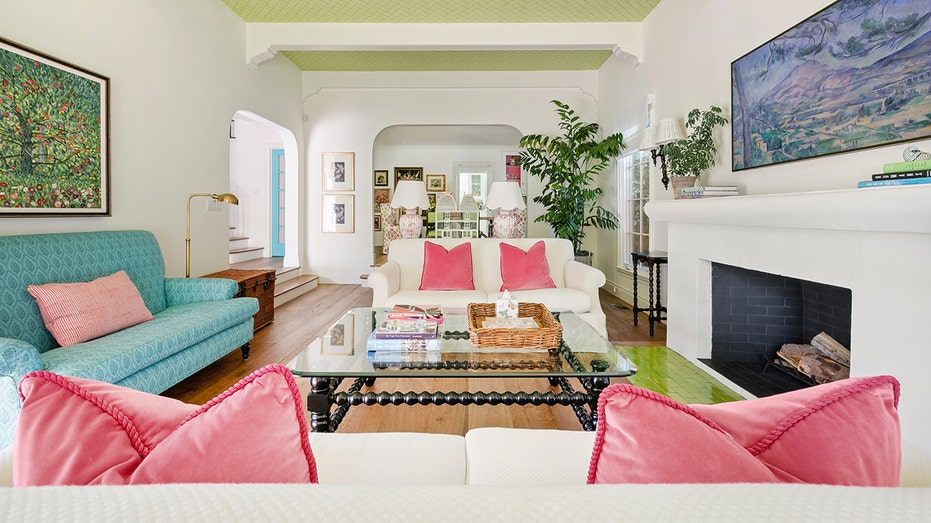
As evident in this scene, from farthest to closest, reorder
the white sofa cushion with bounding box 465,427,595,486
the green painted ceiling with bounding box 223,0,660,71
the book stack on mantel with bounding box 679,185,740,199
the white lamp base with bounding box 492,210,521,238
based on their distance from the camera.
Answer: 1. the white lamp base with bounding box 492,210,521,238
2. the green painted ceiling with bounding box 223,0,660,71
3. the book stack on mantel with bounding box 679,185,740,199
4. the white sofa cushion with bounding box 465,427,595,486

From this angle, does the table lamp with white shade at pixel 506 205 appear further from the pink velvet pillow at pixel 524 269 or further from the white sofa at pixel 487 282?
the pink velvet pillow at pixel 524 269

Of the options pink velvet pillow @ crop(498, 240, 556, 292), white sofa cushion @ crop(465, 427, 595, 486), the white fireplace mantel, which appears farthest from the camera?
pink velvet pillow @ crop(498, 240, 556, 292)

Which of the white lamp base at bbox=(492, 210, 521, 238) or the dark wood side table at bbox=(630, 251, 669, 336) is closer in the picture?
the dark wood side table at bbox=(630, 251, 669, 336)

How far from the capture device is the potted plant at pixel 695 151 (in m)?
3.53

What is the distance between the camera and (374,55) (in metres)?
6.44

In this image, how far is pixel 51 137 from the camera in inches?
111

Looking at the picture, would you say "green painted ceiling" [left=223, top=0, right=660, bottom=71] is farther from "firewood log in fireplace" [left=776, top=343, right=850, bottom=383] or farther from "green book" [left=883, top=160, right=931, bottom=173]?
"green book" [left=883, top=160, right=931, bottom=173]

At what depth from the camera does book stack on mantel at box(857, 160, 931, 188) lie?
67.4 inches

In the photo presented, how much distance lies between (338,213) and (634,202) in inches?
166

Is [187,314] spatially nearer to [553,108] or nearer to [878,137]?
[878,137]

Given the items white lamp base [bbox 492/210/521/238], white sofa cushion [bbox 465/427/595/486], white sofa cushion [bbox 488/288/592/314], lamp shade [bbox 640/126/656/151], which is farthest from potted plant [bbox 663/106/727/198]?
white sofa cushion [bbox 465/427/595/486]

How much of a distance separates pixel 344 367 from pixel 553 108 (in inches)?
243

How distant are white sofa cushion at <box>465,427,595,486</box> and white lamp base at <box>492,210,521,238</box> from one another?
404 centimetres

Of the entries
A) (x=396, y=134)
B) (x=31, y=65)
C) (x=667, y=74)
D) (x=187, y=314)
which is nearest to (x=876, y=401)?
(x=187, y=314)
